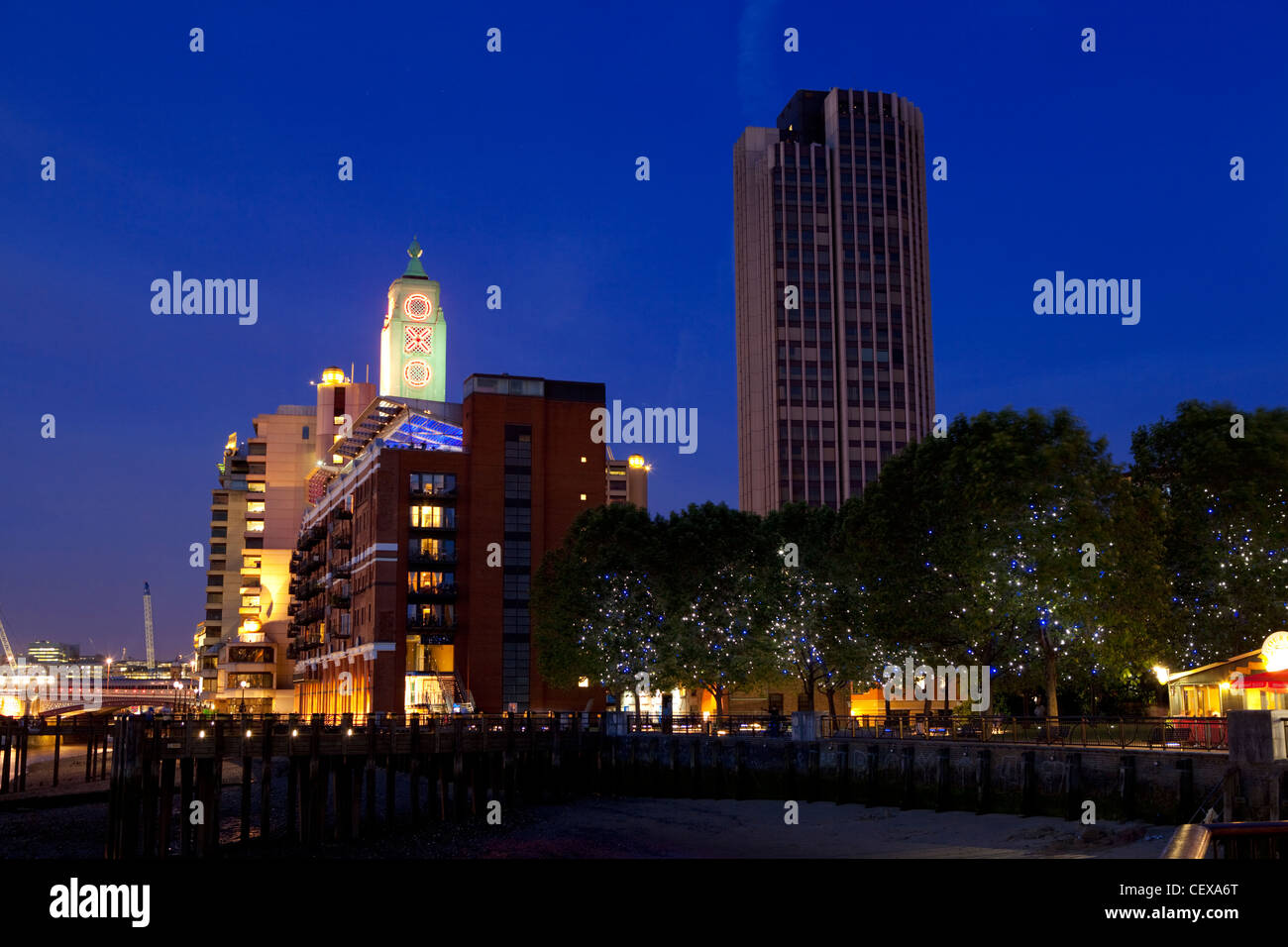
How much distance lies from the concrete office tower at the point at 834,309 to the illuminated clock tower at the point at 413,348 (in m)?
46.6

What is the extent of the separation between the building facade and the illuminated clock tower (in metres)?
35.2

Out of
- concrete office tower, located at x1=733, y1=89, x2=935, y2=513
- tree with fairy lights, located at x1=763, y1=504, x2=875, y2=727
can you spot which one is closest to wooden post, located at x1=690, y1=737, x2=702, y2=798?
tree with fairy lights, located at x1=763, y1=504, x2=875, y2=727

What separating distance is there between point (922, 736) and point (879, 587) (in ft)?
45.8

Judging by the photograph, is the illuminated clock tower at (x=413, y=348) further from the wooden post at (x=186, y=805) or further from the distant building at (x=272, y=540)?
the wooden post at (x=186, y=805)

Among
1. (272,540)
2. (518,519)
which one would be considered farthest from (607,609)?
(272,540)

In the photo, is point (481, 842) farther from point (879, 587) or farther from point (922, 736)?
point (879, 587)

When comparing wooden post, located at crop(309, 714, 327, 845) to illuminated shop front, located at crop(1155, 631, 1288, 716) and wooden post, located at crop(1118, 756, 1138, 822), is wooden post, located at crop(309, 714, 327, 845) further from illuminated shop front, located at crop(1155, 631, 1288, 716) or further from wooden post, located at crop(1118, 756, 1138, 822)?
illuminated shop front, located at crop(1155, 631, 1288, 716)

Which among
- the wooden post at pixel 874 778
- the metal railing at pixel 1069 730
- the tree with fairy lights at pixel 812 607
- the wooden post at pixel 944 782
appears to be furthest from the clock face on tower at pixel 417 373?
the wooden post at pixel 944 782

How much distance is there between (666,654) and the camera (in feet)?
259

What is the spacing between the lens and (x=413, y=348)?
149m

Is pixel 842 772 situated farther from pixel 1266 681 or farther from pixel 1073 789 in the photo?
pixel 1266 681

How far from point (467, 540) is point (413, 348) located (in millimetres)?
50470

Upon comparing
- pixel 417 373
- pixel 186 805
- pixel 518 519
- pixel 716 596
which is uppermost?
pixel 417 373

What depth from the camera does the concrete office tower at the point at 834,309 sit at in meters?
167
